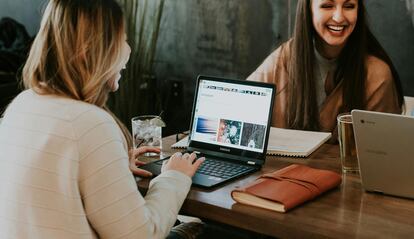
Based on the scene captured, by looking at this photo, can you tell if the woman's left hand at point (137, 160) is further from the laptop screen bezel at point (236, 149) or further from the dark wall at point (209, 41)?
the dark wall at point (209, 41)

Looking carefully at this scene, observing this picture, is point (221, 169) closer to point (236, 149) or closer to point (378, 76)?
point (236, 149)

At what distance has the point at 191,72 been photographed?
3814 mm

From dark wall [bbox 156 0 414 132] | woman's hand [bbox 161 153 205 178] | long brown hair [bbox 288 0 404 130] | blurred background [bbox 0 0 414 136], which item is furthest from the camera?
blurred background [bbox 0 0 414 136]

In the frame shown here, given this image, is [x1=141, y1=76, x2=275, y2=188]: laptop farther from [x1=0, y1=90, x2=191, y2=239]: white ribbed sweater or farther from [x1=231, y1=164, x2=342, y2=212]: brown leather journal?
[x1=0, y1=90, x2=191, y2=239]: white ribbed sweater

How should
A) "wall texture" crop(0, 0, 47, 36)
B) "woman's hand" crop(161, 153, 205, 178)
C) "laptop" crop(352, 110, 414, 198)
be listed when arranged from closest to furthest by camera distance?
1. "laptop" crop(352, 110, 414, 198)
2. "woman's hand" crop(161, 153, 205, 178)
3. "wall texture" crop(0, 0, 47, 36)

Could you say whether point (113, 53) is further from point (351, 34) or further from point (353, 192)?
point (351, 34)

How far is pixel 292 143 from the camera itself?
1.91 meters

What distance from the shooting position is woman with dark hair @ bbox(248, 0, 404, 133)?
2.26 m

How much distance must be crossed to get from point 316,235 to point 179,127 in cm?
271

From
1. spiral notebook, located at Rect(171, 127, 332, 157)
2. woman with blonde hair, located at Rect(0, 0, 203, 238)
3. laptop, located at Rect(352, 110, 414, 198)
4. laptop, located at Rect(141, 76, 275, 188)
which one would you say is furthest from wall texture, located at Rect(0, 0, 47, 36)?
laptop, located at Rect(352, 110, 414, 198)

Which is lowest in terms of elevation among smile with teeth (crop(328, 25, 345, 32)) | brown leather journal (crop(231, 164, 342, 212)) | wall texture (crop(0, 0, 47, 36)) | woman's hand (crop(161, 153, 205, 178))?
wall texture (crop(0, 0, 47, 36))

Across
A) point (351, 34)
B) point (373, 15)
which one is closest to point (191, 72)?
point (373, 15)

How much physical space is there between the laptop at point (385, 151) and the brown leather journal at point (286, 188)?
10cm

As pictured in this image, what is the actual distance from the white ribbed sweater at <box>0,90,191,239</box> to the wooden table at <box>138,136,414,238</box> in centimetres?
19
